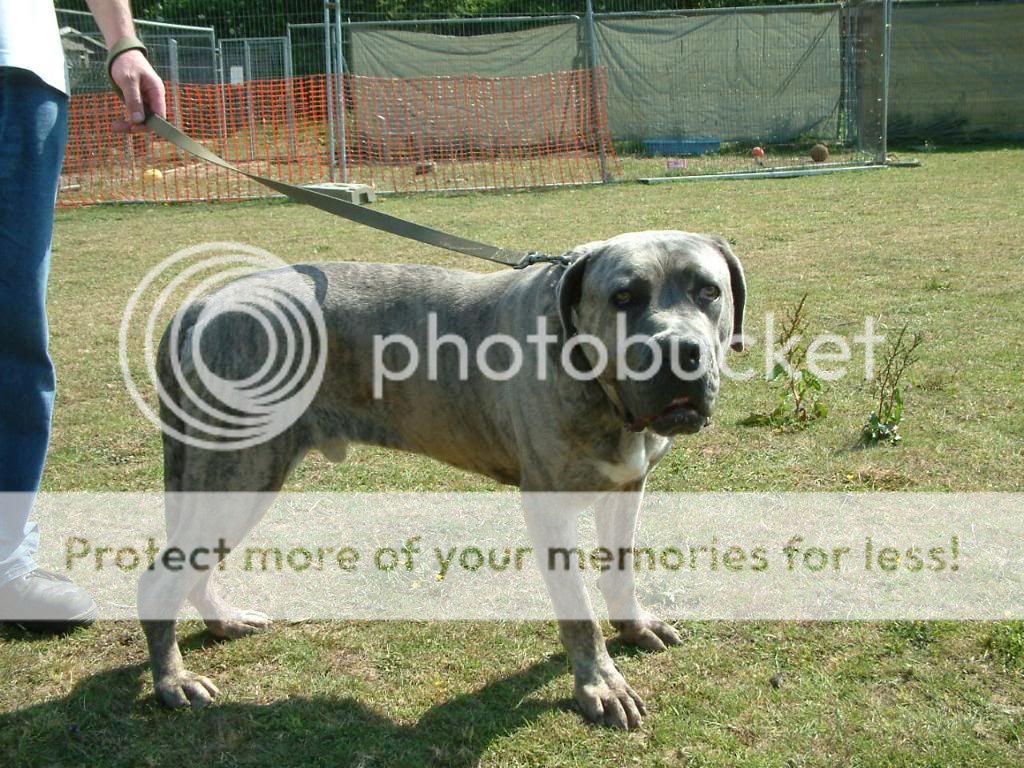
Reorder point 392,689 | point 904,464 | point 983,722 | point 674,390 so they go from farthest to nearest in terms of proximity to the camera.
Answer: point 904,464 < point 392,689 < point 983,722 < point 674,390

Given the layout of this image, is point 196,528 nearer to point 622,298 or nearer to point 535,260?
point 535,260

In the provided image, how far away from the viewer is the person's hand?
2.95 meters

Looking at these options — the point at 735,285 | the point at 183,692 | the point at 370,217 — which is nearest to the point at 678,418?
the point at 735,285

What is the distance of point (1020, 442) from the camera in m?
4.39

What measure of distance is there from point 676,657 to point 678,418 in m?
0.96

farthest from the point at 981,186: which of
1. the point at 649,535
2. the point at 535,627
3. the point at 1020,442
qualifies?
the point at 535,627

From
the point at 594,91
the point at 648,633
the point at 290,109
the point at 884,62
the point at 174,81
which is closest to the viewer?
the point at 648,633

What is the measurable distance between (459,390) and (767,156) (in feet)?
49.2

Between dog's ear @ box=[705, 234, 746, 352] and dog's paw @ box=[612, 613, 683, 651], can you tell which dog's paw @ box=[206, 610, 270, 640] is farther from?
dog's ear @ box=[705, 234, 746, 352]

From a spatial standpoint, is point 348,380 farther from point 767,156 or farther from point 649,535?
point 767,156

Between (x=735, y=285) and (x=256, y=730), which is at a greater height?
(x=735, y=285)

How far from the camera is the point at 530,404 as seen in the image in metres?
2.80

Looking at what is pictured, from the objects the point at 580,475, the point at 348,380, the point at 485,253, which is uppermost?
the point at 485,253

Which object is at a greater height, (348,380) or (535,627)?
(348,380)
